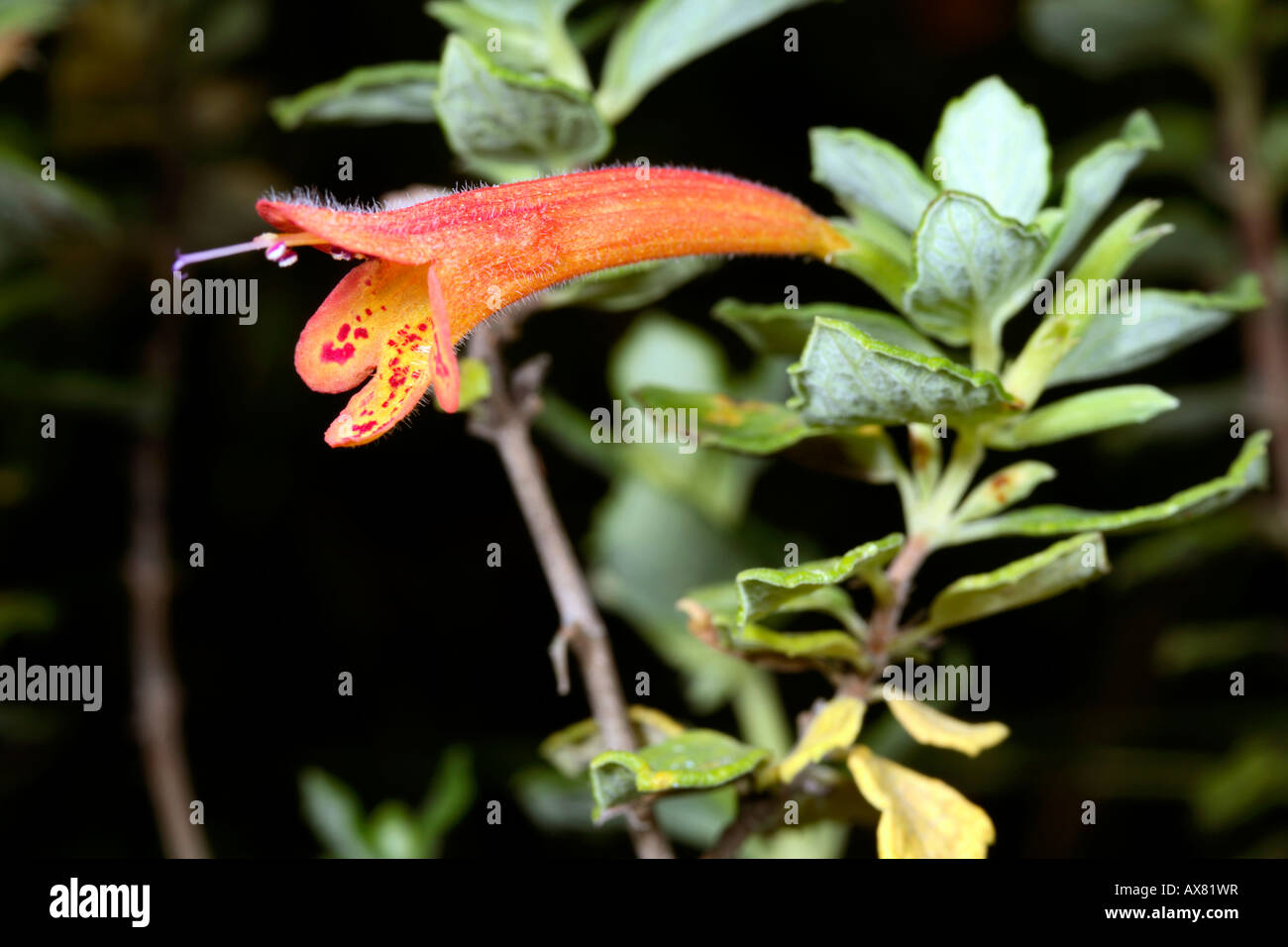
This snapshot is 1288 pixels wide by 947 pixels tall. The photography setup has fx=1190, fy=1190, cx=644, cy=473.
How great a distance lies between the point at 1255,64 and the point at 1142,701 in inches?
51.2

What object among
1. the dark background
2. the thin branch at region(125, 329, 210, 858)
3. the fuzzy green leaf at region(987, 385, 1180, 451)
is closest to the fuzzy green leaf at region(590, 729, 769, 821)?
the fuzzy green leaf at region(987, 385, 1180, 451)

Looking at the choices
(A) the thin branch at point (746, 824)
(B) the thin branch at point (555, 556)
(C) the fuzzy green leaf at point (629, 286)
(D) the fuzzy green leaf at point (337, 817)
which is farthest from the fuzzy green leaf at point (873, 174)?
(D) the fuzzy green leaf at point (337, 817)

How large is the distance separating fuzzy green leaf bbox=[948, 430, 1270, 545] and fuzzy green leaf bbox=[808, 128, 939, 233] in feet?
0.99

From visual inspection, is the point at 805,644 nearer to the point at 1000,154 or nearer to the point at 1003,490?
the point at 1003,490

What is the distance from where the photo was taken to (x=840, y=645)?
1.12 metres

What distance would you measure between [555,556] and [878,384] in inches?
15.5

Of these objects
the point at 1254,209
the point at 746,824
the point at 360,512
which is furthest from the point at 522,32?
the point at 1254,209

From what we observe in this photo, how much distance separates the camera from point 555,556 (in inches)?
47.4

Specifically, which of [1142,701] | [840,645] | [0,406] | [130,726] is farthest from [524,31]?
[1142,701]

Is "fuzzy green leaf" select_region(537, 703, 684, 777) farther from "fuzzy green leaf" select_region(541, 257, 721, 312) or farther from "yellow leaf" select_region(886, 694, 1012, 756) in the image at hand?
"fuzzy green leaf" select_region(541, 257, 721, 312)

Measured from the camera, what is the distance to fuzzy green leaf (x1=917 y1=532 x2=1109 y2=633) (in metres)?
1.02

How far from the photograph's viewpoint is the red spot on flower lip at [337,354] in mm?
1076

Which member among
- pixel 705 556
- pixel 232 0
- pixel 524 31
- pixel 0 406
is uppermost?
pixel 232 0
